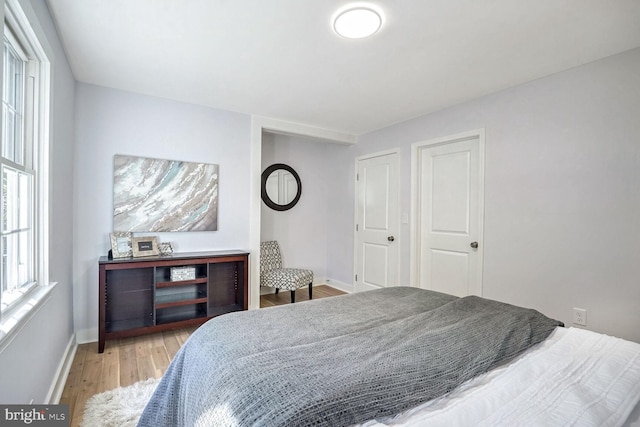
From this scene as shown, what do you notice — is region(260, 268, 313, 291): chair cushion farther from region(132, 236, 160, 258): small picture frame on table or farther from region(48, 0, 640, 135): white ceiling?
region(48, 0, 640, 135): white ceiling

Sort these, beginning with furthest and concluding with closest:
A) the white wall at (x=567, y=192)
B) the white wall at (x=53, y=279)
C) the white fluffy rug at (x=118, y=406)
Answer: the white wall at (x=567, y=192)
the white fluffy rug at (x=118, y=406)
the white wall at (x=53, y=279)

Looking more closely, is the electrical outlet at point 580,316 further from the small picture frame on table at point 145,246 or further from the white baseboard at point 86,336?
the white baseboard at point 86,336

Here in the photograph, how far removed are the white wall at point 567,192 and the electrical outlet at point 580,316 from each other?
36mm

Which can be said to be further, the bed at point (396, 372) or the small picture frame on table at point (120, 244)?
the small picture frame on table at point (120, 244)

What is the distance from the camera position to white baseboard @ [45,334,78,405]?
184cm

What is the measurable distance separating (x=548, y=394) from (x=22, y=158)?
2557 mm

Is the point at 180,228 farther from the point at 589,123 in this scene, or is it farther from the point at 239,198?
the point at 589,123

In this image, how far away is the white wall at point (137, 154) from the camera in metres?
2.78

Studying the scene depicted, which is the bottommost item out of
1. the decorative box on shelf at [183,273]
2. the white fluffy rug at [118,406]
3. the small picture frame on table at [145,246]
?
the white fluffy rug at [118,406]

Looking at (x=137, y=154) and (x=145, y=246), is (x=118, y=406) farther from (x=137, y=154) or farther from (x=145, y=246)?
(x=137, y=154)

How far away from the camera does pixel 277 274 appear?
3.89 metres

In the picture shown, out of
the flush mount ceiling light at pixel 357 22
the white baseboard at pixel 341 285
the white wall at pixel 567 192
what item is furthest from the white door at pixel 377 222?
the flush mount ceiling light at pixel 357 22

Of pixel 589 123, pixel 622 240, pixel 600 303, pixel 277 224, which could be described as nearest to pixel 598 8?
pixel 589 123

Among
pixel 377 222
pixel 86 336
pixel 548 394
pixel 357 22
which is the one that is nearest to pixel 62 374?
pixel 86 336
